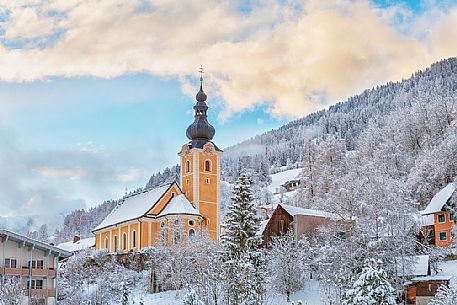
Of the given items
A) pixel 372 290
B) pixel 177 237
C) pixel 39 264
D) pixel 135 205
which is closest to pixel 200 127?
pixel 135 205

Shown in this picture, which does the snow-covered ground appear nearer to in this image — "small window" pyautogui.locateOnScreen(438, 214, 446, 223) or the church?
the church

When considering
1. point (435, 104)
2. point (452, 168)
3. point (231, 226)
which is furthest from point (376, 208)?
point (435, 104)

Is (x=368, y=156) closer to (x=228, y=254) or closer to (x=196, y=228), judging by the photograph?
(x=196, y=228)

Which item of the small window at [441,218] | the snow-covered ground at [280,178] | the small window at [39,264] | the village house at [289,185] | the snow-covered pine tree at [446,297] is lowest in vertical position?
the snow-covered pine tree at [446,297]

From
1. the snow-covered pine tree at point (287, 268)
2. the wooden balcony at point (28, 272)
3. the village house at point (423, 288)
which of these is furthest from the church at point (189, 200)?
the village house at point (423, 288)

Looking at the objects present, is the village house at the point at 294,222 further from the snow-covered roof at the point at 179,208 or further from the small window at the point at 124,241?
the small window at the point at 124,241

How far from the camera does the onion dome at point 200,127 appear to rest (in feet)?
238

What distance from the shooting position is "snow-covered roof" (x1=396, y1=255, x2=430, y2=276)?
42.8m

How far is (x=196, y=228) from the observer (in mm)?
67000

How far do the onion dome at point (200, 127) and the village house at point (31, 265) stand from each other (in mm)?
28264

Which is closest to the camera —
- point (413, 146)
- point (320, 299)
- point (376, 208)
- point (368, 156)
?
point (320, 299)

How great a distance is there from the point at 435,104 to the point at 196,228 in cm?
3334

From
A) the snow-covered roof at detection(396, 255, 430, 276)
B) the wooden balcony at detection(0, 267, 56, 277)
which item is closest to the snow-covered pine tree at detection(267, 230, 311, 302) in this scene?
the snow-covered roof at detection(396, 255, 430, 276)

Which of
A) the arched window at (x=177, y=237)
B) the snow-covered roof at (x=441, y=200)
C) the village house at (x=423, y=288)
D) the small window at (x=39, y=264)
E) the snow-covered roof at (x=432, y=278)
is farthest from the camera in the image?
the arched window at (x=177, y=237)
